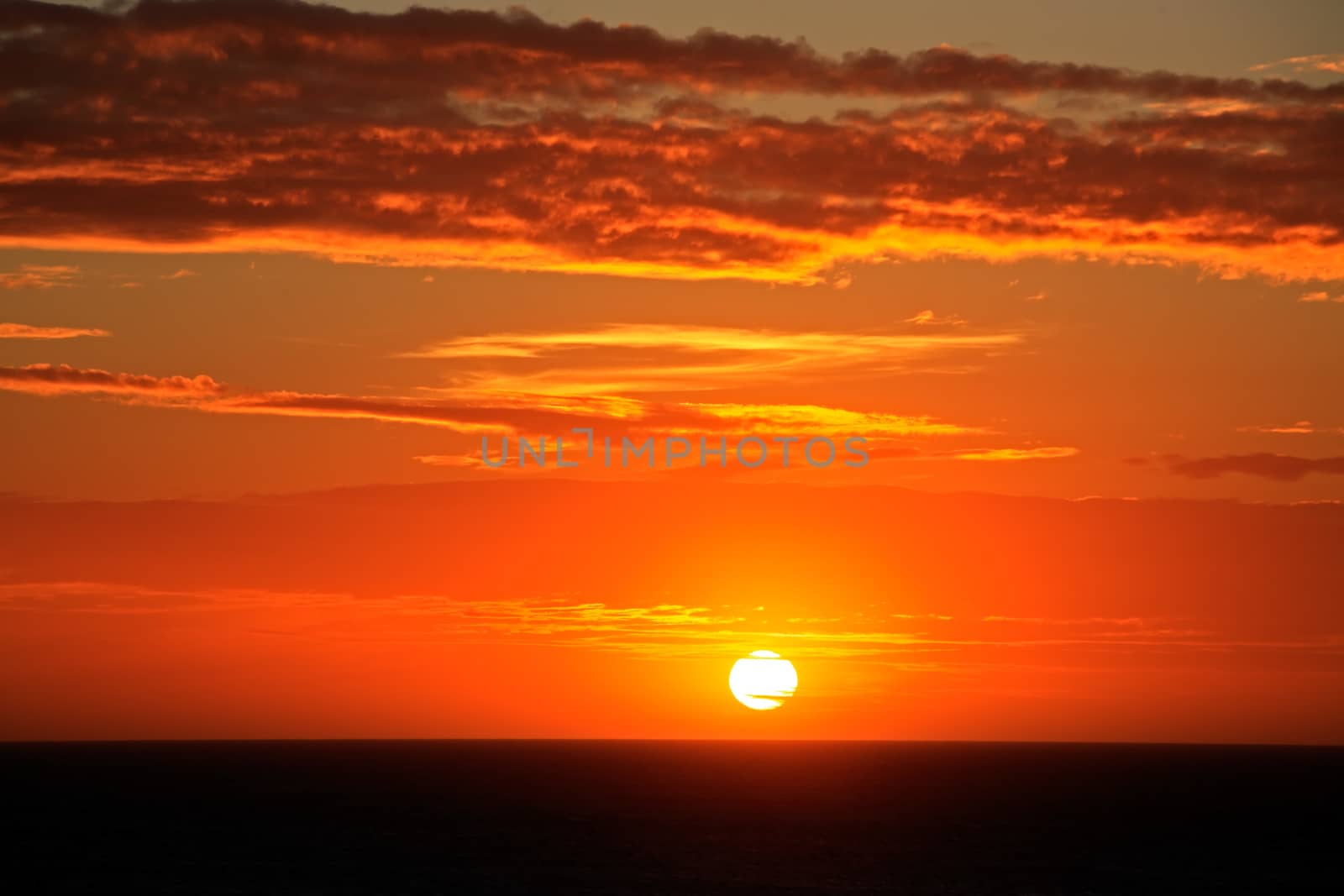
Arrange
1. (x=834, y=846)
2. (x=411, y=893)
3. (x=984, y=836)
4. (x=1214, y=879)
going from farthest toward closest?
(x=984, y=836) → (x=834, y=846) → (x=1214, y=879) → (x=411, y=893)

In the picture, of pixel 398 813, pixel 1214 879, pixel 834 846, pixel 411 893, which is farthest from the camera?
pixel 398 813

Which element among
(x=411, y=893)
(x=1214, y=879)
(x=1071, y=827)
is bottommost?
(x=411, y=893)

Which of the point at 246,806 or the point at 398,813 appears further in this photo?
the point at 246,806

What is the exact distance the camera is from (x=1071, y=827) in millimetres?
125812

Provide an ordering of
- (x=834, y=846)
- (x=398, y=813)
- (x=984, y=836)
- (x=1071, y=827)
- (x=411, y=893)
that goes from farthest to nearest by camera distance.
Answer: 1. (x=398, y=813)
2. (x=1071, y=827)
3. (x=984, y=836)
4. (x=834, y=846)
5. (x=411, y=893)

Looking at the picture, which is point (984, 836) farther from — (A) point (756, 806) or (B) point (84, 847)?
(B) point (84, 847)

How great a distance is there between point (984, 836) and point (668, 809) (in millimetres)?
35548

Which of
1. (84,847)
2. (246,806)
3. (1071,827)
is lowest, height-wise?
(84,847)

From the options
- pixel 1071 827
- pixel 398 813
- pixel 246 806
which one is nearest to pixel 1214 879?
pixel 1071 827

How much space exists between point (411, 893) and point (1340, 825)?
90.7m

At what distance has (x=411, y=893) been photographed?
261 feet

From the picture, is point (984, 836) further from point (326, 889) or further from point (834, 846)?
point (326, 889)

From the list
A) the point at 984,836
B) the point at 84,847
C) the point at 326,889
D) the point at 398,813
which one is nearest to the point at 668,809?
the point at 398,813

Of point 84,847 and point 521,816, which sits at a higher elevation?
point 521,816
